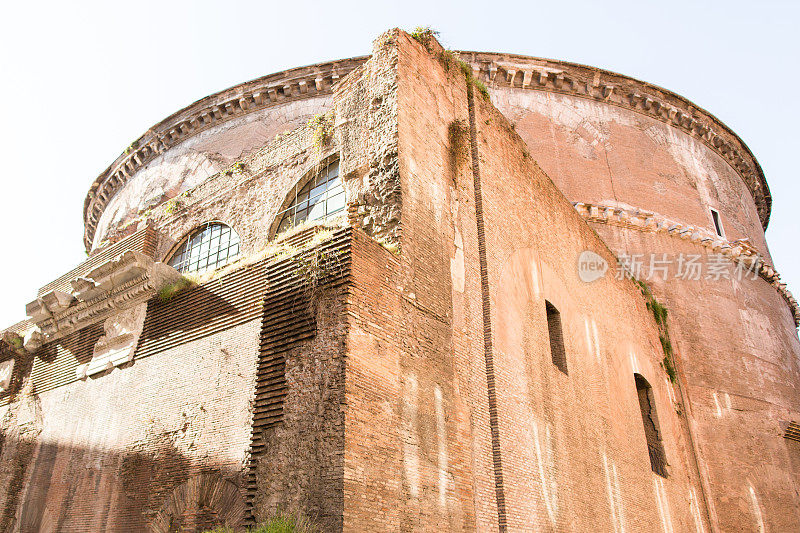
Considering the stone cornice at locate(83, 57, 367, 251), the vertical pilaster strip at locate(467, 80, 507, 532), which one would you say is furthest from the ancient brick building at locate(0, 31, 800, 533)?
the stone cornice at locate(83, 57, 367, 251)

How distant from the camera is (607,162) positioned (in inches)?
611

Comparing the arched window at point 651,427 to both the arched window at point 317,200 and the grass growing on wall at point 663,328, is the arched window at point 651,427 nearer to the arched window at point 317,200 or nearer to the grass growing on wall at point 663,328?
the grass growing on wall at point 663,328

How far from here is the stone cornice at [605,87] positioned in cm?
1616

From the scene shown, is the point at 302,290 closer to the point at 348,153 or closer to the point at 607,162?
the point at 348,153

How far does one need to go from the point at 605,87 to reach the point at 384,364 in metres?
13.3

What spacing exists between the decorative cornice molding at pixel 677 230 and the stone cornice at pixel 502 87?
3.29 metres

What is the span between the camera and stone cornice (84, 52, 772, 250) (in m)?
16.2

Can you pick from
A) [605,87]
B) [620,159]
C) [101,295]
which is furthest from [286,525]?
[605,87]

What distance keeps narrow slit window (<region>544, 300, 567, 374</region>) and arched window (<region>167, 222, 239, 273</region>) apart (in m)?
4.13

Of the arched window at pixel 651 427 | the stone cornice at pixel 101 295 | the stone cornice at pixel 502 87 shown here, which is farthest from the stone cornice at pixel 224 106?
the arched window at pixel 651 427

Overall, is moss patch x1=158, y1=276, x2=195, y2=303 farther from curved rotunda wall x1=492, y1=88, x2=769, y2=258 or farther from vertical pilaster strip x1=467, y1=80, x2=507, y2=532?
curved rotunda wall x1=492, y1=88, x2=769, y2=258

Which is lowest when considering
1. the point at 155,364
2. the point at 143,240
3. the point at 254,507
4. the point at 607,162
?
the point at 254,507

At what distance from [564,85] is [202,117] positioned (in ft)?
30.0

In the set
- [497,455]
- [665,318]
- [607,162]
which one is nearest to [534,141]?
[607,162]
